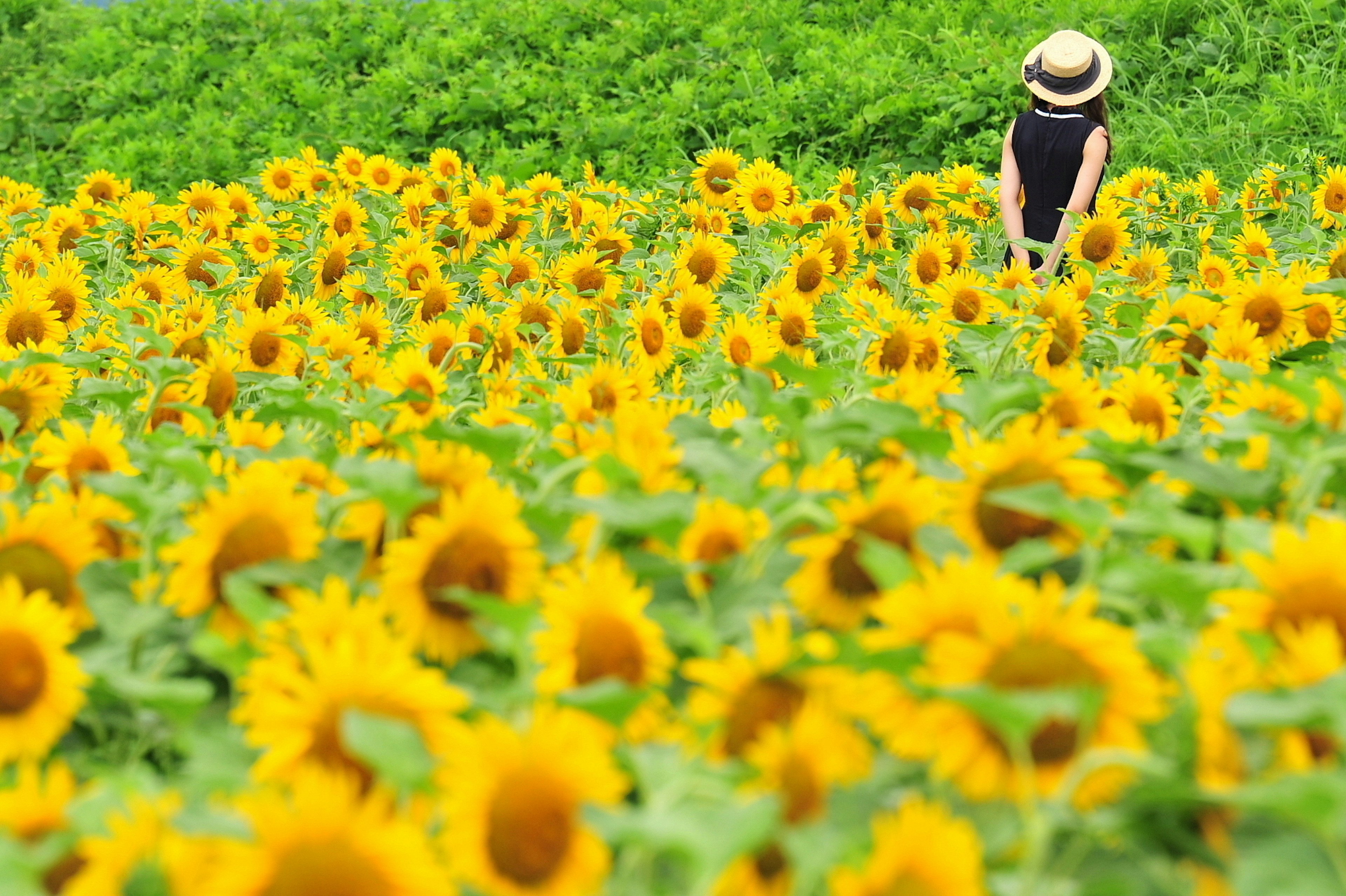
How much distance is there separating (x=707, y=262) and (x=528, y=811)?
279 centimetres

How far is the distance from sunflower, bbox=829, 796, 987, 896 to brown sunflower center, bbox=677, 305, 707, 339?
2249 mm

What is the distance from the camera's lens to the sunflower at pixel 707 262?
3.64m

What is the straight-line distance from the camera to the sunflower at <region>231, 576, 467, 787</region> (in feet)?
3.45

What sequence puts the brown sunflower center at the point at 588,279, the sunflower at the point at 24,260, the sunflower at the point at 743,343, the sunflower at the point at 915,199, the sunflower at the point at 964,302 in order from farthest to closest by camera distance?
the sunflower at the point at 915,199 → the sunflower at the point at 24,260 → the brown sunflower center at the point at 588,279 → the sunflower at the point at 964,302 → the sunflower at the point at 743,343

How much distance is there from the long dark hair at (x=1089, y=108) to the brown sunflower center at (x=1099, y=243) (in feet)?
6.31

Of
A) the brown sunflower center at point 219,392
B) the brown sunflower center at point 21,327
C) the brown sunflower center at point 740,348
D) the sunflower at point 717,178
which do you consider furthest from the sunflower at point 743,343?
the sunflower at point 717,178

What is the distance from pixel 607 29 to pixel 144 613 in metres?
9.63

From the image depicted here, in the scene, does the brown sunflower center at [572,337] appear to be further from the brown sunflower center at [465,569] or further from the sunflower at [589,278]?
the brown sunflower center at [465,569]

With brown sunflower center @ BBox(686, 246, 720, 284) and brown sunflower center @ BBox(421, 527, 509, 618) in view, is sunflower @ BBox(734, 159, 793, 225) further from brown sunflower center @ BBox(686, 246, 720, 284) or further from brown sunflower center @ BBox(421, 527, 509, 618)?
brown sunflower center @ BBox(421, 527, 509, 618)

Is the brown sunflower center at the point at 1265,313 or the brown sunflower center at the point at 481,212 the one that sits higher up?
the brown sunflower center at the point at 1265,313

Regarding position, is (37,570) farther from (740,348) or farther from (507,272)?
(507,272)

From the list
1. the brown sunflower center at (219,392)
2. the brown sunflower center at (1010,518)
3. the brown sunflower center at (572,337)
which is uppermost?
the brown sunflower center at (1010,518)

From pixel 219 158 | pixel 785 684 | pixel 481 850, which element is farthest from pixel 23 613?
pixel 219 158

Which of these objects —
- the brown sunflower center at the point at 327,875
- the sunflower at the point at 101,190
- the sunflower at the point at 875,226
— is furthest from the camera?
the sunflower at the point at 101,190
